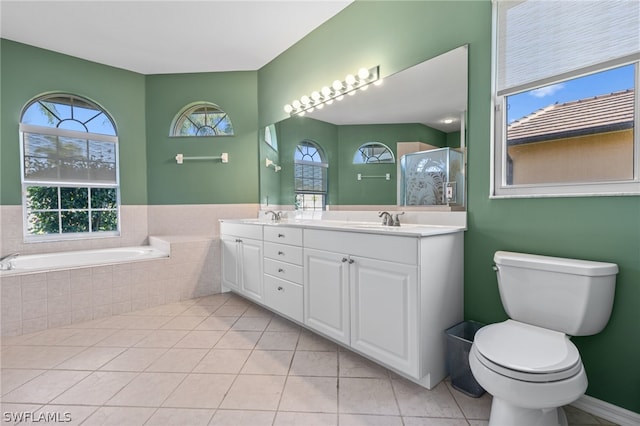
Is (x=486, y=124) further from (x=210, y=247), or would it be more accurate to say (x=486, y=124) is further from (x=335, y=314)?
(x=210, y=247)

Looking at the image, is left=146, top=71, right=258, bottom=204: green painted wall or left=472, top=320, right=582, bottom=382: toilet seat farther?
left=146, top=71, right=258, bottom=204: green painted wall

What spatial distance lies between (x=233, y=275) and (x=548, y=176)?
271 centimetres

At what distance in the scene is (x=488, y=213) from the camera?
1.72 meters

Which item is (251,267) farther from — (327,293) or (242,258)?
(327,293)

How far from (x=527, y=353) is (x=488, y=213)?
2.61 ft

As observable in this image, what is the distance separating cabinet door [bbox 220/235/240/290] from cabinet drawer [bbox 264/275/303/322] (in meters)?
0.60

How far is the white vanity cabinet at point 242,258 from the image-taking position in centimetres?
268

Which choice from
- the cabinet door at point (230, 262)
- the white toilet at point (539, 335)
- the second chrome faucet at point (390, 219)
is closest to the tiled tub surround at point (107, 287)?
the cabinet door at point (230, 262)

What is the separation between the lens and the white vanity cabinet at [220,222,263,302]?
268 cm

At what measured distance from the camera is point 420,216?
2025 mm

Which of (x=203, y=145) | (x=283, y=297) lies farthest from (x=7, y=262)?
(x=283, y=297)
